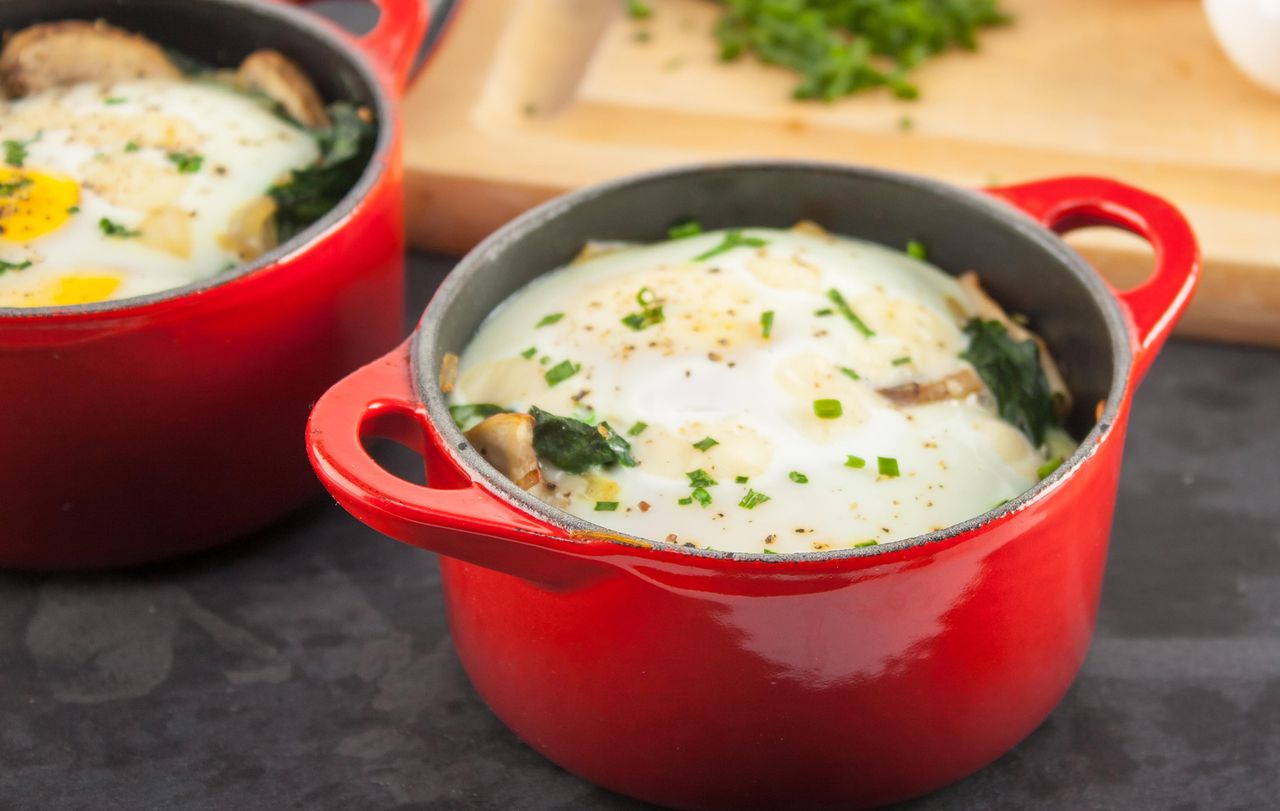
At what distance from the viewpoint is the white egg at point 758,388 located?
62.8 inches

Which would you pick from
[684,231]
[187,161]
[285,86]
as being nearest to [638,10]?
[285,86]

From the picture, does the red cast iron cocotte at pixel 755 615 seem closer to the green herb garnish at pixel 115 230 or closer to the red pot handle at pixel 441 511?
the red pot handle at pixel 441 511

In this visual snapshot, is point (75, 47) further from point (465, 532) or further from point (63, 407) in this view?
point (465, 532)

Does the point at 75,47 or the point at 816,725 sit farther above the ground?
the point at 75,47

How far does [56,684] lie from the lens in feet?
6.09

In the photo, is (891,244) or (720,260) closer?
(720,260)

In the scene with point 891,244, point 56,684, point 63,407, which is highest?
point 891,244

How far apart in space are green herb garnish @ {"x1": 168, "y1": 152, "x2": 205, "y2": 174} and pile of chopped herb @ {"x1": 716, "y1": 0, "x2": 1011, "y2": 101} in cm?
110

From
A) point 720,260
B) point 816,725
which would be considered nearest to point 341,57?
point 720,260

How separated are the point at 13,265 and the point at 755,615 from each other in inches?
41.8

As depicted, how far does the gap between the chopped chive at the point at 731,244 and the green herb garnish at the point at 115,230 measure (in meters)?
0.72

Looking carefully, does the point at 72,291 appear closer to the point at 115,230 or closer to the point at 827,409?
the point at 115,230

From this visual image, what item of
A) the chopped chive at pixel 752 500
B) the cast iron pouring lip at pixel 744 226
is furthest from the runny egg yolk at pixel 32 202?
the chopped chive at pixel 752 500

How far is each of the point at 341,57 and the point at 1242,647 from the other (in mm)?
1468
